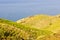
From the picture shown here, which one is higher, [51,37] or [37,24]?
[51,37]

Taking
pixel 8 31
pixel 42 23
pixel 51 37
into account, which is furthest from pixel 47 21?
pixel 8 31

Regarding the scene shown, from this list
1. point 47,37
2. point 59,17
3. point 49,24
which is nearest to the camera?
point 47,37

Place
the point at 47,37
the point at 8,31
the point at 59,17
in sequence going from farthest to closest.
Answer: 1. the point at 59,17
2. the point at 47,37
3. the point at 8,31

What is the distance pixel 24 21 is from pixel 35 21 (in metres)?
3.02

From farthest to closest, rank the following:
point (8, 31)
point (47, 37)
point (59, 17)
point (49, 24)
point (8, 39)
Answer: point (59, 17) < point (49, 24) < point (47, 37) < point (8, 31) < point (8, 39)

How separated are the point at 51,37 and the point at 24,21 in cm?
4780

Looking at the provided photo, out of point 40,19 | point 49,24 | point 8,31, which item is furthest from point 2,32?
point 40,19

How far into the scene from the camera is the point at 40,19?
6856cm

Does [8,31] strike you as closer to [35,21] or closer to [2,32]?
[2,32]

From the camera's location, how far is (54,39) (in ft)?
61.1

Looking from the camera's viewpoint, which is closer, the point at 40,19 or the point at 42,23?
the point at 42,23

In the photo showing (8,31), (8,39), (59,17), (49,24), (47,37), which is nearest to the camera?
(8,39)

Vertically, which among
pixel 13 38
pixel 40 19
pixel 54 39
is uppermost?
pixel 13 38

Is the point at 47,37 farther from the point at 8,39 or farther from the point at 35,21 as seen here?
the point at 35,21
